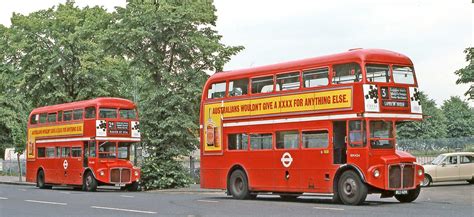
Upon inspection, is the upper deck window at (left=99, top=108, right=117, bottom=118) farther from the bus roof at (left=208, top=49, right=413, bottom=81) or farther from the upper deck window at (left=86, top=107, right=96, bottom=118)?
the bus roof at (left=208, top=49, right=413, bottom=81)

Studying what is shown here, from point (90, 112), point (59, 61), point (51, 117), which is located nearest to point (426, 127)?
point (59, 61)

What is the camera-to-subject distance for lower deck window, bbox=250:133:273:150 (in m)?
22.8

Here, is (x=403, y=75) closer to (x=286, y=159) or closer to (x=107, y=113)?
(x=286, y=159)

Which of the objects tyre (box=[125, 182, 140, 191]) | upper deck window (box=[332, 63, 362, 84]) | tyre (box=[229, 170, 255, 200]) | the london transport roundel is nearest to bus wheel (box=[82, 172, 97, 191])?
tyre (box=[125, 182, 140, 191])

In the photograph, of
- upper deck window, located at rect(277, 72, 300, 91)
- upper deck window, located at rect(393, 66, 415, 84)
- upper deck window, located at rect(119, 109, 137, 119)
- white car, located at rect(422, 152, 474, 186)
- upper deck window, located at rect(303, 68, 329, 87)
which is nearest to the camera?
upper deck window, located at rect(393, 66, 415, 84)

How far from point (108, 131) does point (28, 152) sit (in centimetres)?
922

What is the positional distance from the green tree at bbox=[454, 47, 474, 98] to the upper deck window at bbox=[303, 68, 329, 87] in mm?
17488

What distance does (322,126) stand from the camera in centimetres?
2056

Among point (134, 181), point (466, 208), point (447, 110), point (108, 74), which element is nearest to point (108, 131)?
point (134, 181)

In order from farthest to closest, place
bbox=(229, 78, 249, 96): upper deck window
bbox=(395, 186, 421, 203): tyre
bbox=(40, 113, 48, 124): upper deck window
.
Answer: bbox=(40, 113, 48, 124): upper deck window
bbox=(229, 78, 249, 96): upper deck window
bbox=(395, 186, 421, 203): tyre

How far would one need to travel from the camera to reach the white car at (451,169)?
32.5 meters

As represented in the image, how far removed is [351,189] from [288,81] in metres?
3.96

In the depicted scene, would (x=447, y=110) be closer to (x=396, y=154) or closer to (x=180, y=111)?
(x=180, y=111)

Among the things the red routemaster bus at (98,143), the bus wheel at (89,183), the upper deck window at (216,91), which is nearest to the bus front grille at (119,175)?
the red routemaster bus at (98,143)
